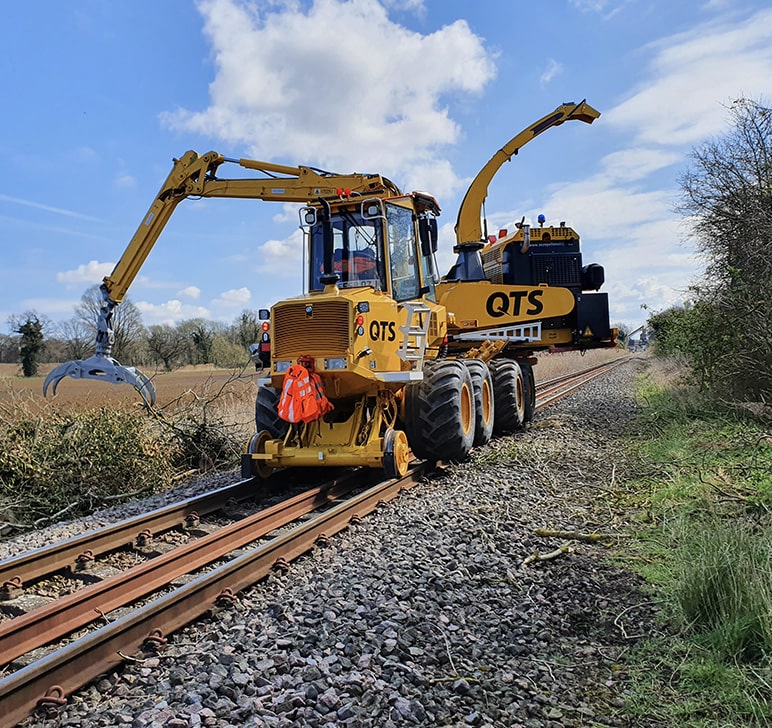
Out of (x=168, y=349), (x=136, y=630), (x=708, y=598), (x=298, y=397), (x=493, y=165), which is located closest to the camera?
(x=708, y=598)

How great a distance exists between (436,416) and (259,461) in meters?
2.30

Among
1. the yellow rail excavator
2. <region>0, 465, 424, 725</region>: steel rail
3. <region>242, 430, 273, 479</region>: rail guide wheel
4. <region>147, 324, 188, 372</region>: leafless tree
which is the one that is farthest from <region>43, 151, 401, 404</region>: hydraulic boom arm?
<region>147, 324, 188, 372</region>: leafless tree

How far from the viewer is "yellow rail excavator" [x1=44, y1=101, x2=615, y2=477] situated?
23.9 feet

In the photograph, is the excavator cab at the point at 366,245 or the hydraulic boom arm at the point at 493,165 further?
the hydraulic boom arm at the point at 493,165

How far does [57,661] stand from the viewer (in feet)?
10.6

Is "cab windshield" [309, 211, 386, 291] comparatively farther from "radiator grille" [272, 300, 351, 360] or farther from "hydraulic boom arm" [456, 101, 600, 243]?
"hydraulic boom arm" [456, 101, 600, 243]

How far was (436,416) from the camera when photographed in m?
8.19

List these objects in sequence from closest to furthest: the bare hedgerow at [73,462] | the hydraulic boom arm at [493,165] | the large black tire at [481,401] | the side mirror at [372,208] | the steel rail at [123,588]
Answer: the steel rail at [123,588], the bare hedgerow at [73,462], the side mirror at [372,208], the large black tire at [481,401], the hydraulic boom arm at [493,165]

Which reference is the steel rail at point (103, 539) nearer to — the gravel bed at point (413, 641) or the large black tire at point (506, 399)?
the gravel bed at point (413, 641)

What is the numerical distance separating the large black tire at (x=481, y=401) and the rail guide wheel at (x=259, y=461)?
11.0ft

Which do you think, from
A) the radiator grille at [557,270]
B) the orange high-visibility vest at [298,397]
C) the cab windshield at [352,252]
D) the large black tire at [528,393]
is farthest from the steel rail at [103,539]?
the radiator grille at [557,270]

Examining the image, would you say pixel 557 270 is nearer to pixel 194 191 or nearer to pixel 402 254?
pixel 402 254

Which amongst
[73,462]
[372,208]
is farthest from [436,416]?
[73,462]

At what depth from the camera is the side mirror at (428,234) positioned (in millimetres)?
9336
